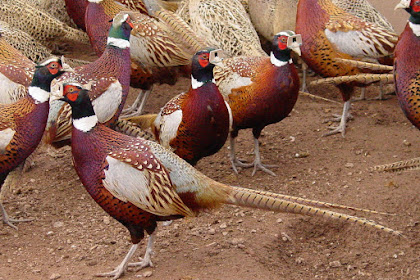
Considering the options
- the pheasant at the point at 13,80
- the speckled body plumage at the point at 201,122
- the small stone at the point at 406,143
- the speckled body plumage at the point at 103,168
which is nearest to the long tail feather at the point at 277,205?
the speckled body plumage at the point at 103,168

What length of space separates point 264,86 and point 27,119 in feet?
5.50

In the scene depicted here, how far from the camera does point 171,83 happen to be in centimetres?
578

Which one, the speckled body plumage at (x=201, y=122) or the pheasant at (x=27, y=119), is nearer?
the pheasant at (x=27, y=119)

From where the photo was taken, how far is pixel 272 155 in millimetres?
5199

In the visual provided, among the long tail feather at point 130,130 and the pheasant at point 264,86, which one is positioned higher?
the pheasant at point 264,86

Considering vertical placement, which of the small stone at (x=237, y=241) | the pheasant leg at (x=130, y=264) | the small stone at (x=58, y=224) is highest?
the pheasant leg at (x=130, y=264)

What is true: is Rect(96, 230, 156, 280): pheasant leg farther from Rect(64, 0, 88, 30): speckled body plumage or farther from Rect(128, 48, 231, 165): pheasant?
Rect(64, 0, 88, 30): speckled body plumage

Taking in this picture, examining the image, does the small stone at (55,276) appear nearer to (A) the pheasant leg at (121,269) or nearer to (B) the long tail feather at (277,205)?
(A) the pheasant leg at (121,269)

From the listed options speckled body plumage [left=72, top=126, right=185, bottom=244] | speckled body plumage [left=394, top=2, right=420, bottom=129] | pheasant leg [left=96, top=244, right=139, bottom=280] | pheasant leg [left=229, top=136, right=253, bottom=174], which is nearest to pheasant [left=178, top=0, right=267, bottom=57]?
pheasant leg [left=229, top=136, right=253, bottom=174]

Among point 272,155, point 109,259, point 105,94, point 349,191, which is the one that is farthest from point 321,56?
point 109,259

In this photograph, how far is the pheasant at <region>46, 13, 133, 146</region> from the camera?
4.41m

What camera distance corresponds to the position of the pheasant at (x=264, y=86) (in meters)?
4.56

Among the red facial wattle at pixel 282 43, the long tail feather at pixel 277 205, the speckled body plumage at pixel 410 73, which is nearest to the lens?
the long tail feather at pixel 277 205

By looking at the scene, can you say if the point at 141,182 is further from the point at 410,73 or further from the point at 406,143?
the point at 406,143
